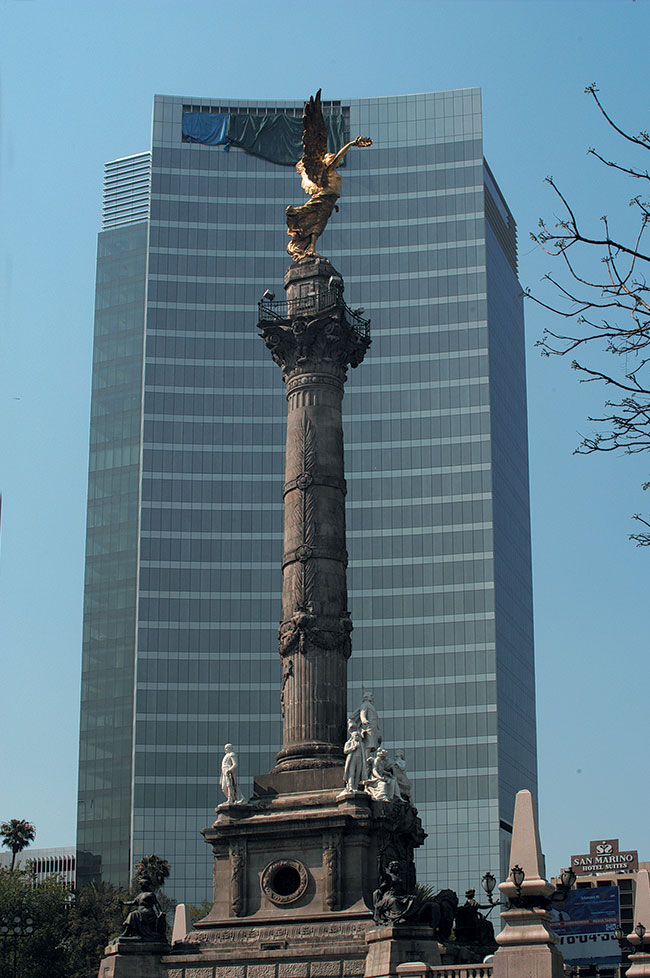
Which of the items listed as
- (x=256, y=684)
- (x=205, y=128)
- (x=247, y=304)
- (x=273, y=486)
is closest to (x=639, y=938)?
(x=256, y=684)

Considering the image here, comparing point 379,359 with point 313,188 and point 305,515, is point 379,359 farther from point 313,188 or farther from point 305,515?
point 305,515

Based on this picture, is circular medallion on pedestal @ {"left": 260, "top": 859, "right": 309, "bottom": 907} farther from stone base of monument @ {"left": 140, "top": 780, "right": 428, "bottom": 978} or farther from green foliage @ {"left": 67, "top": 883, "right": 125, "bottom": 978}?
green foliage @ {"left": 67, "top": 883, "right": 125, "bottom": 978}

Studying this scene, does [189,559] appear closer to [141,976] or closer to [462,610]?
[462,610]

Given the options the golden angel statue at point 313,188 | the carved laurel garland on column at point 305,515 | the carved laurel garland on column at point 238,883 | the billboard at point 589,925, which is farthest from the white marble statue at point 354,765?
the billboard at point 589,925

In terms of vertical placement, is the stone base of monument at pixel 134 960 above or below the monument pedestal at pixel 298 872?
below

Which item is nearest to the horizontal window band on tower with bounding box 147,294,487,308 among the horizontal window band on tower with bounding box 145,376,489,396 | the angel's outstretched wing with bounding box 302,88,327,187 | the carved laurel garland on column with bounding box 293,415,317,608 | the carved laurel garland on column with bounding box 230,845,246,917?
the horizontal window band on tower with bounding box 145,376,489,396

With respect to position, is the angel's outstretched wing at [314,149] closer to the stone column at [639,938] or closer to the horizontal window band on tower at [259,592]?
the stone column at [639,938]

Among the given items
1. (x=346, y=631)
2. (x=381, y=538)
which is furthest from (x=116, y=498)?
(x=346, y=631)

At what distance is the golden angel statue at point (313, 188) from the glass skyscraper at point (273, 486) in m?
49.4

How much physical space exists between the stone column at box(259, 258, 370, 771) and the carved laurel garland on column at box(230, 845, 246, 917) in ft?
8.56

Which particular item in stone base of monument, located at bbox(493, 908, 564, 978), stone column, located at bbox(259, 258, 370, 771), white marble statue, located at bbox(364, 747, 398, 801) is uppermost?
stone column, located at bbox(259, 258, 370, 771)

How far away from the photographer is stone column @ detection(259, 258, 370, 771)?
1431 inches

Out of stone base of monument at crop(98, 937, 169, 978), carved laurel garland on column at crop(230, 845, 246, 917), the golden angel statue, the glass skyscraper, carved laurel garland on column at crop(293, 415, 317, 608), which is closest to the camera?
stone base of monument at crop(98, 937, 169, 978)

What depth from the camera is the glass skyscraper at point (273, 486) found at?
86.9m
